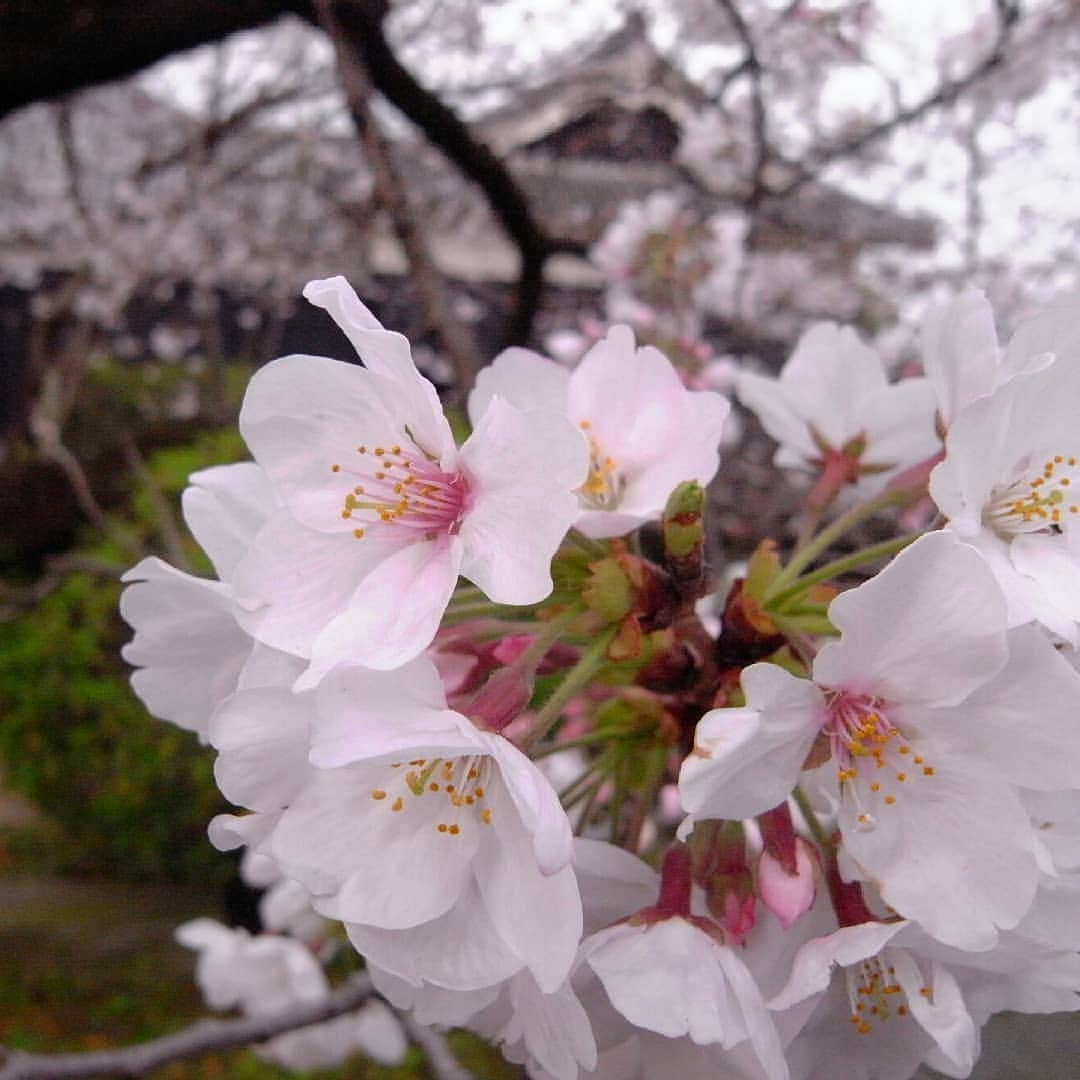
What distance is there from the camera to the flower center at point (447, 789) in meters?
0.77

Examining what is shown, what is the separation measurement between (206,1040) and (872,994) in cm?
127

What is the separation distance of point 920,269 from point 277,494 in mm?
7021

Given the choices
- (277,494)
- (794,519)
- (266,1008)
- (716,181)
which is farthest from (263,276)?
(277,494)

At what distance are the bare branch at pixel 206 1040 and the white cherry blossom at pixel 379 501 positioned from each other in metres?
0.97

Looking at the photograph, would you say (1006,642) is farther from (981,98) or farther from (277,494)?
(981,98)

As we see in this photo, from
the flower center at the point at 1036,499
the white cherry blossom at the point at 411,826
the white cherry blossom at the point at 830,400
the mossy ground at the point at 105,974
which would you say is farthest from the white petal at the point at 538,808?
the mossy ground at the point at 105,974

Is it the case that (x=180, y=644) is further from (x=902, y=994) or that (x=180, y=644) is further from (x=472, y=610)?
(x=902, y=994)

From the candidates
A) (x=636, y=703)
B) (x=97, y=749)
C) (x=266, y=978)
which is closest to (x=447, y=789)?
(x=636, y=703)

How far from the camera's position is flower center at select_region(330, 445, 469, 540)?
834 mm

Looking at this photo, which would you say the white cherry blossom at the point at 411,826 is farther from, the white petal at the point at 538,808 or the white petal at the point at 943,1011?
the white petal at the point at 943,1011

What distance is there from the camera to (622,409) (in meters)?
0.93

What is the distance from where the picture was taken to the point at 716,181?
18.6 feet

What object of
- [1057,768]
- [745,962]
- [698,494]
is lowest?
[745,962]

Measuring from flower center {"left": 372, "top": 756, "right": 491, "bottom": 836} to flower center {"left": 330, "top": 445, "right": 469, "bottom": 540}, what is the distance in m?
0.19
